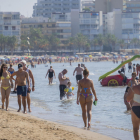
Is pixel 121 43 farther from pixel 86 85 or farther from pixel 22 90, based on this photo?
pixel 86 85

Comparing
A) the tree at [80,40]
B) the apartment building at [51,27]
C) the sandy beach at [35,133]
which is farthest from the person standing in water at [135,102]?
the apartment building at [51,27]

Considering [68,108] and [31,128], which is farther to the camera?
[68,108]

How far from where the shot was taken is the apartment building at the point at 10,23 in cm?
11288

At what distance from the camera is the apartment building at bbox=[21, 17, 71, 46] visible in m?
117

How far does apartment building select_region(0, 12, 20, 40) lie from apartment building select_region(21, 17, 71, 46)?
A: 13.1 ft

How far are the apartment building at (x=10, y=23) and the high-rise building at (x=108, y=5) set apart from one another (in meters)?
35.6

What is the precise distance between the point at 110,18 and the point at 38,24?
2573cm

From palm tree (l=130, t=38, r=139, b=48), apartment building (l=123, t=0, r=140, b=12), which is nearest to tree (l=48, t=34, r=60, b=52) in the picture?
palm tree (l=130, t=38, r=139, b=48)

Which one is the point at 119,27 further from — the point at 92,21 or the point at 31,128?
the point at 31,128

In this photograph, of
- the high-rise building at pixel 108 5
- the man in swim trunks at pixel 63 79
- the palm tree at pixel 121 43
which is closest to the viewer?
the man in swim trunks at pixel 63 79

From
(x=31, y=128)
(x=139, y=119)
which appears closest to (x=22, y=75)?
(x=31, y=128)

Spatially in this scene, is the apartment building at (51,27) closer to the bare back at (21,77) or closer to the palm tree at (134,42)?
the palm tree at (134,42)

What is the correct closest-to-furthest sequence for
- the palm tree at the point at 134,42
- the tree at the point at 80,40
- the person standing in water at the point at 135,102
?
the person standing in water at the point at 135,102 < the tree at the point at 80,40 < the palm tree at the point at 134,42

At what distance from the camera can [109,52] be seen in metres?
116
